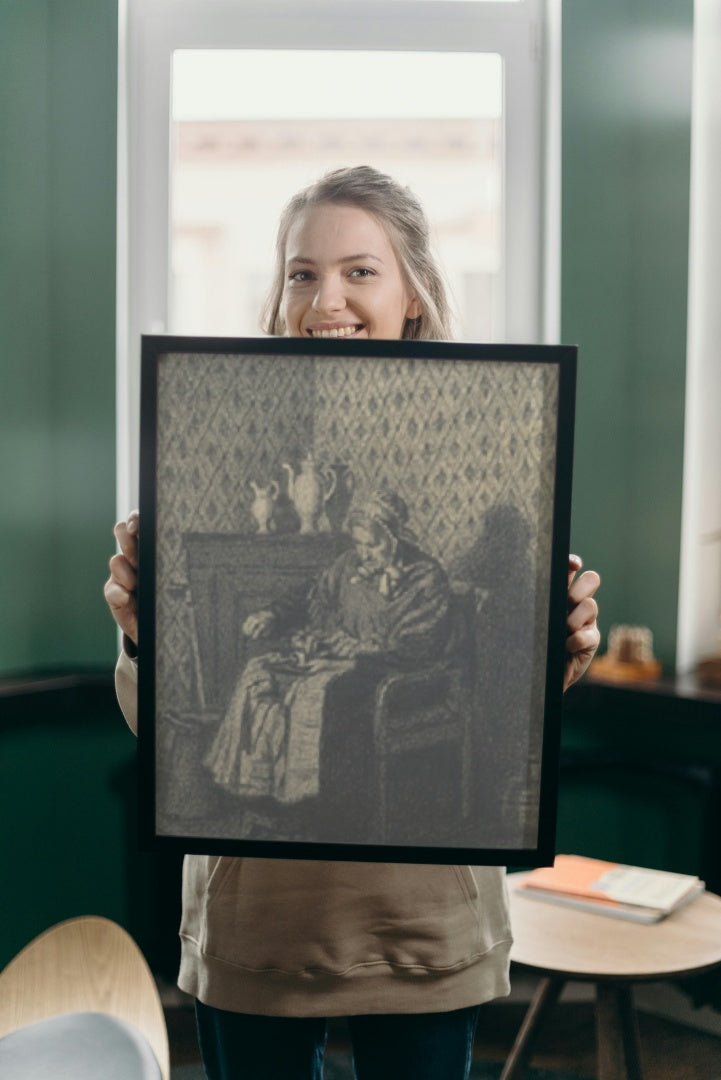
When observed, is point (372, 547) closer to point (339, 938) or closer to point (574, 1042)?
point (339, 938)

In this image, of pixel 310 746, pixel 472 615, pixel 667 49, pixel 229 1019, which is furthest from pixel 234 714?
pixel 667 49

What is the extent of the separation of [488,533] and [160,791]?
33 cm

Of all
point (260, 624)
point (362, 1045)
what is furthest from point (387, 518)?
point (362, 1045)

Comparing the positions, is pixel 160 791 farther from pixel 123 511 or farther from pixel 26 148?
pixel 26 148

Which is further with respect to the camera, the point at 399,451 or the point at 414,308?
the point at 414,308

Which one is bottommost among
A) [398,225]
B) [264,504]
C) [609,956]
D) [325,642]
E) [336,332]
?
[609,956]

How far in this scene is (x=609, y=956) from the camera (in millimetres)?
1583

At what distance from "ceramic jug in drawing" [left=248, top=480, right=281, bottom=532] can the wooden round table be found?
3.39 ft

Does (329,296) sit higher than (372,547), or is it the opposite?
(329,296)

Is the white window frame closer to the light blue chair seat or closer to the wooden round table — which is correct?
the wooden round table

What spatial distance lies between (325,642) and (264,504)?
0.38ft

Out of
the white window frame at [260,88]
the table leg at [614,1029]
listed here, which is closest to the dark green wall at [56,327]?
the white window frame at [260,88]

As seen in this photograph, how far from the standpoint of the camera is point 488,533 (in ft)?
2.63

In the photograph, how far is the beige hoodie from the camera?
949 millimetres
